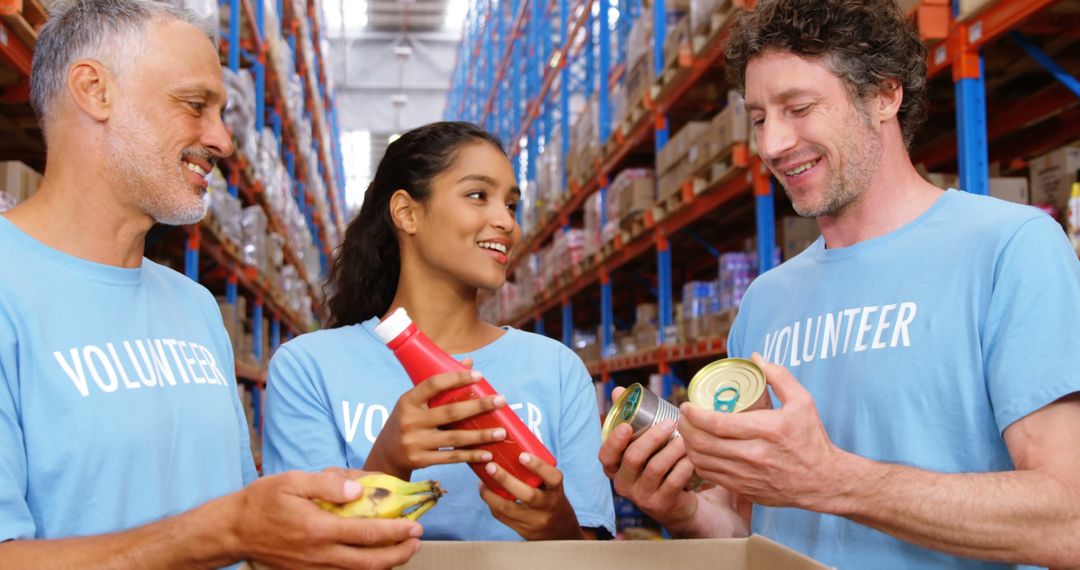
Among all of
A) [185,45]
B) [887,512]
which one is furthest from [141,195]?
[887,512]

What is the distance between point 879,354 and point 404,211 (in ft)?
3.87

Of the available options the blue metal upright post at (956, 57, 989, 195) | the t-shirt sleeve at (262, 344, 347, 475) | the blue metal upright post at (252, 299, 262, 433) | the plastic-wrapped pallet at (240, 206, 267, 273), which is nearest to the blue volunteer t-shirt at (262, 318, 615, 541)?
the t-shirt sleeve at (262, 344, 347, 475)

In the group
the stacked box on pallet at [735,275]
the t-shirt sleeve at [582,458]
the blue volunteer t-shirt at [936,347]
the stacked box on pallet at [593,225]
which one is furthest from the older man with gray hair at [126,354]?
A: the stacked box on pallet at [593,225]

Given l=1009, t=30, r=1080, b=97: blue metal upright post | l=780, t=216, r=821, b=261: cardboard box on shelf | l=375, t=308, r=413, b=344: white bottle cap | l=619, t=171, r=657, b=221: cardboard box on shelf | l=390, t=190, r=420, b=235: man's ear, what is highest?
l=619, t=171, r=657, b=221: cardboard box on shelf

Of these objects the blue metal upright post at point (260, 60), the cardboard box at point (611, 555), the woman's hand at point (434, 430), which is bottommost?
the cardboard box at point (611, 555)

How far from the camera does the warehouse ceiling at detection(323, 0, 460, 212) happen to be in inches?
1135

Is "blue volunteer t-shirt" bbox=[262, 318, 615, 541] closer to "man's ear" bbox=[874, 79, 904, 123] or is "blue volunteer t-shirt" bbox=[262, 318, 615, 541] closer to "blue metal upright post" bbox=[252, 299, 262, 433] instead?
"man's ear" bbox=[874, 79, 904, 123]

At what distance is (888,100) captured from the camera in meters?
1.72

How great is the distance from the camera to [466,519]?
1784 mm

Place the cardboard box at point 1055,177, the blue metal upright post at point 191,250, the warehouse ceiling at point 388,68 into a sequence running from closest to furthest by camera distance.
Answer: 1. the cardboard box at point 1055,177
2. the blue metal upright post at point 191,250
3. the warehouse ceiling at point 388,68

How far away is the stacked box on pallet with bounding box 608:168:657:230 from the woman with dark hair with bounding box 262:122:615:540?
405 cm

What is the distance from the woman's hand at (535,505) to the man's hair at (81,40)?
100 cm

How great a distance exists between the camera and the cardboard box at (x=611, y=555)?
1.17 m

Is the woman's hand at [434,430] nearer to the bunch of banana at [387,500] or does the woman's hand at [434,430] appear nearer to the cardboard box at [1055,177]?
the bunch of banana at [387,500]
